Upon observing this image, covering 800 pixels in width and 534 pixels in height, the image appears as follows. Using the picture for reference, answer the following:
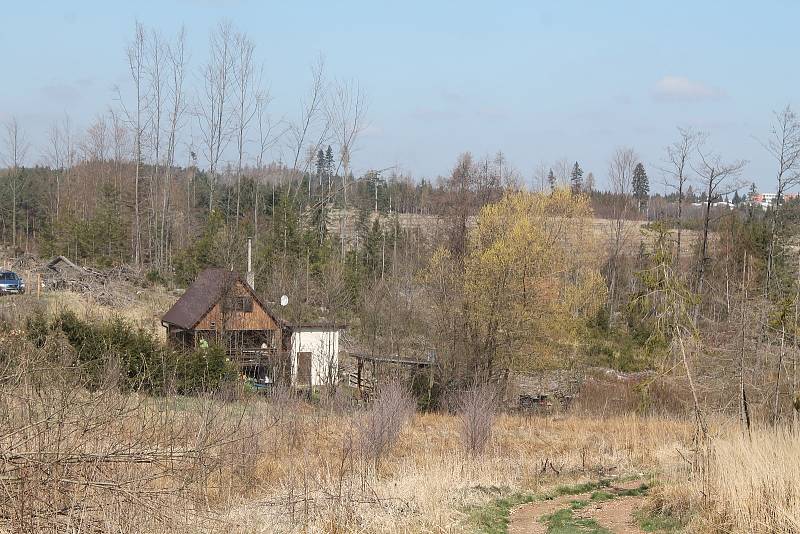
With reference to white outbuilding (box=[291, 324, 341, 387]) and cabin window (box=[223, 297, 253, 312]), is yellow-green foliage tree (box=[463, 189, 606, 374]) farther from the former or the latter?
cabin window (box=[223, 297, 253, 312])

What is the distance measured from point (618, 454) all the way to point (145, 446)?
11651 mm

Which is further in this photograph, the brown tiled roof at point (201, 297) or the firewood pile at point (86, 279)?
the firewood pile at point (86, 279)

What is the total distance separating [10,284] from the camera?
36219 mm

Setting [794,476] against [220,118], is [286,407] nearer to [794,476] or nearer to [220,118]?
[794,476]

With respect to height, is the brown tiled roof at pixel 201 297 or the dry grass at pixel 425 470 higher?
the brown tiled roof at pixel 201 297

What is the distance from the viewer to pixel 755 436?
400 inches

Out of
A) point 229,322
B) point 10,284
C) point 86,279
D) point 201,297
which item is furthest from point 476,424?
point 86,279

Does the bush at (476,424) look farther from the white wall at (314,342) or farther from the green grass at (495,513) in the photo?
the white wall at (314,342)

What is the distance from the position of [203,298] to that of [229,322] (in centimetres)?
147

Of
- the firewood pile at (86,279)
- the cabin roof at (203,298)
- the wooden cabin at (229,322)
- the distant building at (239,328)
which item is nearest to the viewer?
the distant building at (239,328)

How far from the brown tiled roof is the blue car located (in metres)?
10.1

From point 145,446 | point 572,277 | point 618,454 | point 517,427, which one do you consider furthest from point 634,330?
point 145,446

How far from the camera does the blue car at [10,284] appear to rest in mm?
Result: 35562

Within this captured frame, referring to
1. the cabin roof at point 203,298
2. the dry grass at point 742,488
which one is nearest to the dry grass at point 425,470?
the dry grass at point 742,488
